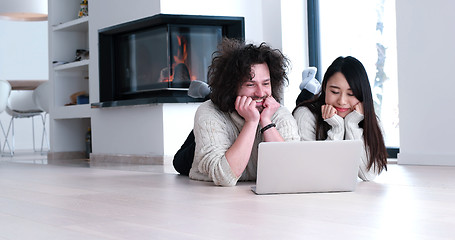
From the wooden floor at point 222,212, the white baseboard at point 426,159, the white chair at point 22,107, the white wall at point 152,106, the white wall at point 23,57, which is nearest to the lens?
the wooden floor at point 222,212

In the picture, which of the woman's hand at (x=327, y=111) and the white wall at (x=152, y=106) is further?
the white wall at (x=152, y=106)

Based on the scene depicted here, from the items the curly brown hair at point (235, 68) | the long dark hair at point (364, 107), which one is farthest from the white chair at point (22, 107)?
the long dark hair at point (364, 107)

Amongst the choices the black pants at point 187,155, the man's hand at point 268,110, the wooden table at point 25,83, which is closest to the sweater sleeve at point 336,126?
the man's hand at point 268,110

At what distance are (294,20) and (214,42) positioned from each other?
0.65 metres

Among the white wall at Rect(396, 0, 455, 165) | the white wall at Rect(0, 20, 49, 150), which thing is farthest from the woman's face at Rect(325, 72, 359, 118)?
the white wall at Rect(0, 20, 49, 150)

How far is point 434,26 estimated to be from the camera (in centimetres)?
385

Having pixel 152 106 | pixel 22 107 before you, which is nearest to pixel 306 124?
pixel 152 106

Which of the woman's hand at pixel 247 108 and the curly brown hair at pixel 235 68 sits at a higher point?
the curly brown hair at pixel 235 68

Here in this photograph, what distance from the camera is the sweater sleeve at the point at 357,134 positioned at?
8.76 ft

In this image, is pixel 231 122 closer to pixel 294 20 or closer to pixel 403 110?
pixel 403 110

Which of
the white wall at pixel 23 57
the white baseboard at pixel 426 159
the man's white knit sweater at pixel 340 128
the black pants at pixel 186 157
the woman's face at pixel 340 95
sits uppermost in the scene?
the white wall at pixel 23 57

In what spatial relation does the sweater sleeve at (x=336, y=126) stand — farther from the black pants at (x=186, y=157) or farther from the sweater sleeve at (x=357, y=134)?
the black pants at (x=186, y=157)

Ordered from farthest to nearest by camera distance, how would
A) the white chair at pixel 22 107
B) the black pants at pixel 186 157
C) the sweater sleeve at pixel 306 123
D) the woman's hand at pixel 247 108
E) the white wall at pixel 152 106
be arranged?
the white chair at pixel 22 107 → the white wall at pixel 152 106 → the black pants at pixel 186 157 → the sweater sleeve at pixel 306 123 → the woman's hand at pixel 247 108

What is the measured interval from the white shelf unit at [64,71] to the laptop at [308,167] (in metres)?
3.92
